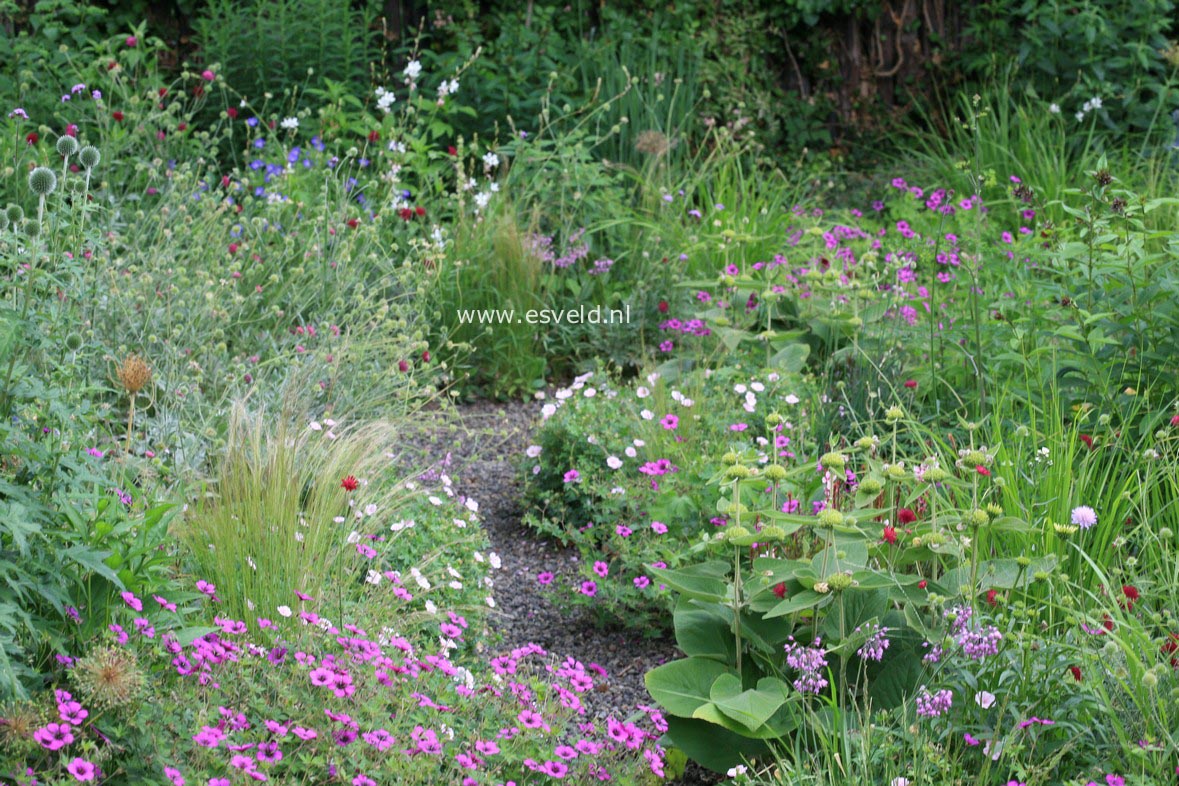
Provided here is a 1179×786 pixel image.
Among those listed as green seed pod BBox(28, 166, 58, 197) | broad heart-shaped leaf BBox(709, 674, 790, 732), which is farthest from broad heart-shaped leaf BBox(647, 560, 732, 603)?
green seed pod BBox(28, 166, 58, 197)

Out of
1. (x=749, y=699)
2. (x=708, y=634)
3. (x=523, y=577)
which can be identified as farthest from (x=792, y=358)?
(x=749, y=699)

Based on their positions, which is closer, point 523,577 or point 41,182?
point 41,182

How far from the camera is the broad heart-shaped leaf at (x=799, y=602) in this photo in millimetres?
2600

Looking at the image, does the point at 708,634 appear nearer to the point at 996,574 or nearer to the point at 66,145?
the point at 996,574

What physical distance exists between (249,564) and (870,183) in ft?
19.4

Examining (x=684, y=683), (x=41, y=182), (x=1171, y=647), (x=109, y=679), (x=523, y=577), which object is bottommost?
(x=523, y=577)

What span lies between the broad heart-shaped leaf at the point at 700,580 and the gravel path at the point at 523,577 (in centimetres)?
45

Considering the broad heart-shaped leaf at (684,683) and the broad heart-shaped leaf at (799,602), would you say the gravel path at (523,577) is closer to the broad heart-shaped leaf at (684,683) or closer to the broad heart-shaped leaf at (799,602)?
the broad heart-shaped leaf at (684,683)

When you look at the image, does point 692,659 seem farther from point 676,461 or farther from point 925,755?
point 676,461

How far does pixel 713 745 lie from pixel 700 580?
1.25 ft

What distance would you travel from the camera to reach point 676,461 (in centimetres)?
400

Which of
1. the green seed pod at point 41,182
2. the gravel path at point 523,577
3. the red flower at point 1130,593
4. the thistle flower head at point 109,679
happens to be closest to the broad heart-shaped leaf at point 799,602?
the gravel path at point 523,577

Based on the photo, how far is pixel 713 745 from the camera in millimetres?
2775

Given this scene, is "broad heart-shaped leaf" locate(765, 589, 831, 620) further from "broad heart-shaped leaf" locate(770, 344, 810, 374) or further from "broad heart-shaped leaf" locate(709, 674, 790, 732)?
"broad heart-shaped leaf" locate(770, 344, 810, 374)
